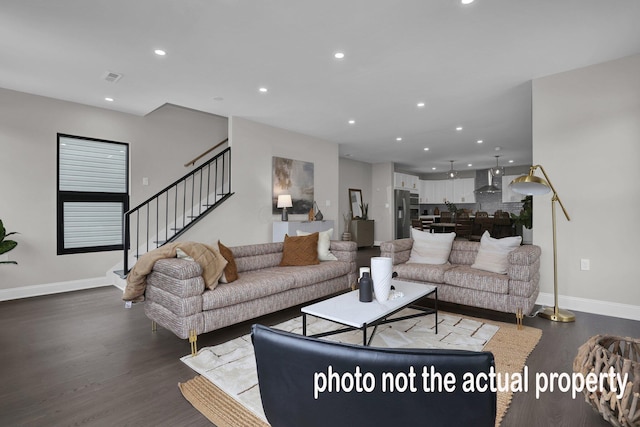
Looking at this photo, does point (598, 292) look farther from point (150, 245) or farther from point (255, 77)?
point (150, 245)

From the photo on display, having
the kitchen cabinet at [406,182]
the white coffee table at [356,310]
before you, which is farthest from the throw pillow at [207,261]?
the kitchen cabinet at [406,182]

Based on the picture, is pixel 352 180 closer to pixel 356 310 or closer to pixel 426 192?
pixel 426 192

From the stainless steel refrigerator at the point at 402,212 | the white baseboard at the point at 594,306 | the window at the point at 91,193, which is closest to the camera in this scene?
the white baseboard at the point at 594,306

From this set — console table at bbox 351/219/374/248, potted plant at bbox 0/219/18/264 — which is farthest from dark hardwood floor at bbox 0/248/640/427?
console table at bbox 351/219/374/248

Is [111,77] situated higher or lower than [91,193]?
higher

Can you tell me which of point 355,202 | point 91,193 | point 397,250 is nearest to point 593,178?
point 397,250

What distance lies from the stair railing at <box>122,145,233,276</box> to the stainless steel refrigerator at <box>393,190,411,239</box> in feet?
19.0

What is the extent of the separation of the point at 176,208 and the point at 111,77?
2.40 m

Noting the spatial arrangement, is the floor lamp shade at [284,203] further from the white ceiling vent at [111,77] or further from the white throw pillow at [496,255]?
the white throw pillow at [496,255]

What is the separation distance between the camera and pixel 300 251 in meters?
3.96

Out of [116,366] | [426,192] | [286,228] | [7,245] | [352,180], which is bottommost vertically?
[116,366]

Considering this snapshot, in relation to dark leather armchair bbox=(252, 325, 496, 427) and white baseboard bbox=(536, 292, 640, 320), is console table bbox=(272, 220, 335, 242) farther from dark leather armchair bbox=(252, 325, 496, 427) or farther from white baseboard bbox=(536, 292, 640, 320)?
dark leather armchair bbox=(252, 325, 496, 427)

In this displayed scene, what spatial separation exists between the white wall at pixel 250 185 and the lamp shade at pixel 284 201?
0.21 meters

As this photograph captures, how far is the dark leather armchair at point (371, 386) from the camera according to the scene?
0.64 m
